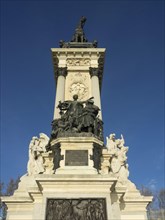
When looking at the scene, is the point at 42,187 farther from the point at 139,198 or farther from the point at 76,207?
the point at 139,198

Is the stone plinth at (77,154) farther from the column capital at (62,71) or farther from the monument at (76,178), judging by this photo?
the column capital at (62,71)

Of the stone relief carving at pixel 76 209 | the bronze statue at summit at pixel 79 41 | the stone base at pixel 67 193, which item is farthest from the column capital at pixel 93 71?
the stone relief carving at pixel 76 209

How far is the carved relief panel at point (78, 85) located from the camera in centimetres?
1673

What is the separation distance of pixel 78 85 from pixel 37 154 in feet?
19.9

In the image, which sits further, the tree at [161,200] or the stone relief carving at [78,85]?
the tree at [161,200]

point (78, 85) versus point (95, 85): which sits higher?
point (78, 85)

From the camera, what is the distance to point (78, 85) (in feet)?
56.5

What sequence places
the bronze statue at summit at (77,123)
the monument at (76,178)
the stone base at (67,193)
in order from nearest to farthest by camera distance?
1. the monument at (76,178)
2. the stone base at (67,193)
3. the bronze statue at summit at (77,123)

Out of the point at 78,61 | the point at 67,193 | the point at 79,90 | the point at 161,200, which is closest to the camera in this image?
the point at 67,193

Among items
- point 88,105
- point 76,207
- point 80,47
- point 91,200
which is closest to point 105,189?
point 91,200

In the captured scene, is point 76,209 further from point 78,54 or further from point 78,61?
point 78,54

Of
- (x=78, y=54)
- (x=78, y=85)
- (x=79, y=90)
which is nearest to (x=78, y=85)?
(x=78, y=85)

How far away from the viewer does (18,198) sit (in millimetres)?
10547

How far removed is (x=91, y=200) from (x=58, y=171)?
1.73 meters
